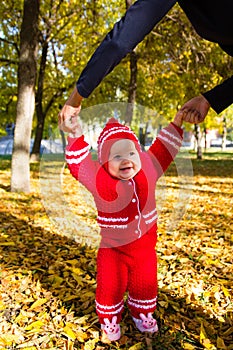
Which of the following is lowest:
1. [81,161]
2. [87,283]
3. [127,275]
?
[87,283]

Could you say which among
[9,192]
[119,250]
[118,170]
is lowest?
[9,192]

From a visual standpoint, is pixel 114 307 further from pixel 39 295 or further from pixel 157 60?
pixel 157 60

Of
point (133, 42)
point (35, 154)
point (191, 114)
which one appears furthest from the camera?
point (35, 154)

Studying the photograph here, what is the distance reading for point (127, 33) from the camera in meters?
1.60

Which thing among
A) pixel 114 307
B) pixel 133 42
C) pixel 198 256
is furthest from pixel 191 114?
pixel 198 256

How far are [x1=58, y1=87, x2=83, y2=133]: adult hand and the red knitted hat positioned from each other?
321 millimetres

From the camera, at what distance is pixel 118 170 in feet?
8.06

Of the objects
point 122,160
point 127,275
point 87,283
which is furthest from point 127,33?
point 87,283

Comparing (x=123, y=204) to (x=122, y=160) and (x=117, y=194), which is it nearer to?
(x=117, y=194)

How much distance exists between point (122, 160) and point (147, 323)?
1.26 m

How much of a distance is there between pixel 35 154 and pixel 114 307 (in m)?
15.7

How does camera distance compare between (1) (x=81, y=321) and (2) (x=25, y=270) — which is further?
(2) (x=25, y=270)

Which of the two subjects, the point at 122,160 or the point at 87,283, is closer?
the point at 122,160

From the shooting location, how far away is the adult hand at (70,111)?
1.84 m
